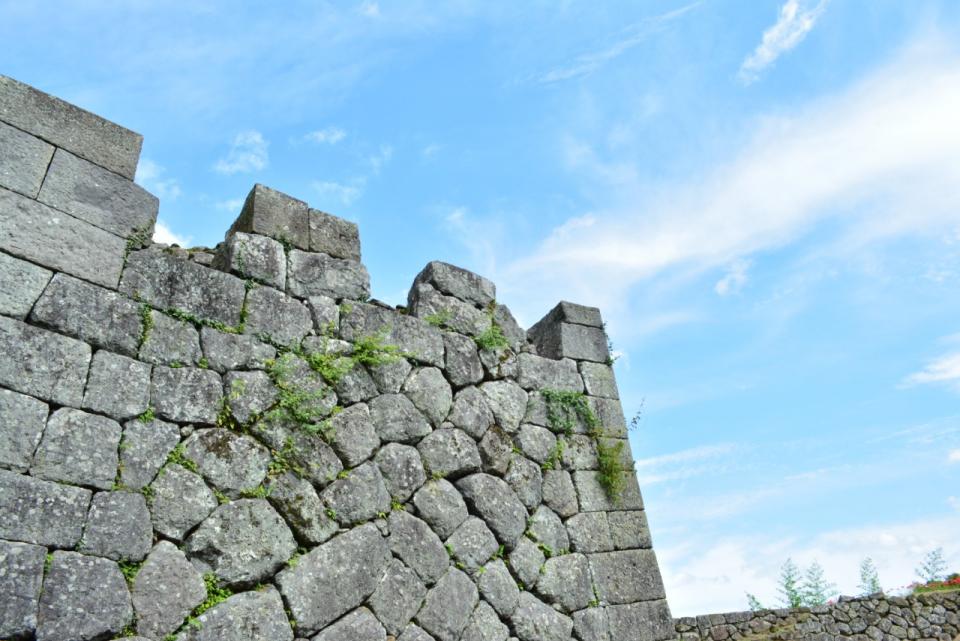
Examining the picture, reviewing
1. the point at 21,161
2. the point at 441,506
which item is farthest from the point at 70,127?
the point at 441,506

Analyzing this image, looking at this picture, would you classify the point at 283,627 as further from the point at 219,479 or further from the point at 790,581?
the point at 790,581

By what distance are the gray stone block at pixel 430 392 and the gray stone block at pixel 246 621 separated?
1.60 m

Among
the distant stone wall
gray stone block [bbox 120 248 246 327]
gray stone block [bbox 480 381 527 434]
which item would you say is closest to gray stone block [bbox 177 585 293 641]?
gray stone block [bbox 120 248 246 327]

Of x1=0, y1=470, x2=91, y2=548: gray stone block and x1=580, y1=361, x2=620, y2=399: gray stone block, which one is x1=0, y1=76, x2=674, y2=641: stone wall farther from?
x1=580, y1=361, x2=620, y2=399: gray stone block

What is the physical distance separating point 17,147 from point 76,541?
2.28 meters

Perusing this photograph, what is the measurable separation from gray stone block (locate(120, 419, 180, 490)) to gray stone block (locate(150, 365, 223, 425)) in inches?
3.6

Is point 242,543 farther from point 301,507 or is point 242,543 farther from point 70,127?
point 70,127

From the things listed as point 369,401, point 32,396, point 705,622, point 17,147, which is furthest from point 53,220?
point 705,622

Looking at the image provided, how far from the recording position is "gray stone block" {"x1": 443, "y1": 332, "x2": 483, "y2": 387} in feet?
17.6

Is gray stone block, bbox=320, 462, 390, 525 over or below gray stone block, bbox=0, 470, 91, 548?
over

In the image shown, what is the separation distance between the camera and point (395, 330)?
519 centimetres

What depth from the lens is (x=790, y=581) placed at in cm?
1198

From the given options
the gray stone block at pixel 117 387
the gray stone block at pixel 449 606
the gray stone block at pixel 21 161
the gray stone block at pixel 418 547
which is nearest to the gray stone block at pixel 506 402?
the gray stone block at pixel 418 547

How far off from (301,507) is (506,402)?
1.96 meters
